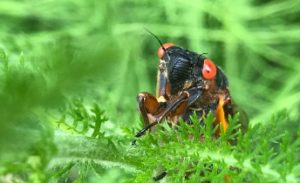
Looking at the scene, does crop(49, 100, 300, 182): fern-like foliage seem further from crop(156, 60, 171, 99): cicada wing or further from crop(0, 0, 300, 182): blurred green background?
crop(0, 0, 300, 182): blurred green background

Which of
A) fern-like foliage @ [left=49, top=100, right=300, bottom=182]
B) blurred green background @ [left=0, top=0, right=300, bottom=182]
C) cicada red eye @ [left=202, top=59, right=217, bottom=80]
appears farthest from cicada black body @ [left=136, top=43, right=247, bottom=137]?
blurred green background @ [left=0, top=0, right=300, bottom=182]

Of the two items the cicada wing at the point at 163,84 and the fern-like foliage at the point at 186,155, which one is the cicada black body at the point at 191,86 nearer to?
the cicada wing at the point at 163,84

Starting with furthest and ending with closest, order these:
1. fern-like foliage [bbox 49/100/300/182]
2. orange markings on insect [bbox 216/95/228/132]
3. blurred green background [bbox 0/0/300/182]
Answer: blurred green background [bbox 0/0/300/182], orange markings on insect [bbox 216/95/228/132], fern-like foliage [bbox 49/100/300/182]

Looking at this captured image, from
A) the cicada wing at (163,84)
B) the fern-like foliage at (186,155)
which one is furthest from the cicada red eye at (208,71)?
the fern-like foliage at (186,155)

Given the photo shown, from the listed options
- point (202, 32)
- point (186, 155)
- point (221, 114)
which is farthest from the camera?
point (202, 32)

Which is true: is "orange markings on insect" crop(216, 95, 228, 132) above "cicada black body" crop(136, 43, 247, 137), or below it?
below

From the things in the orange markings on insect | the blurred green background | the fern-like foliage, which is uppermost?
the blurred green background

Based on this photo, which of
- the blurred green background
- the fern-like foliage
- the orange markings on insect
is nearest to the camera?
the fern-like foliage

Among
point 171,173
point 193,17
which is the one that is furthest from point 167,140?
Result: point 193,17

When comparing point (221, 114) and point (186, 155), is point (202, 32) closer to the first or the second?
point (221, 114)

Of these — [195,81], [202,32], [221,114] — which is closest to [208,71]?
[195,81]

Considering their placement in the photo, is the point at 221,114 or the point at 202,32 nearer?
the point at 221,114
